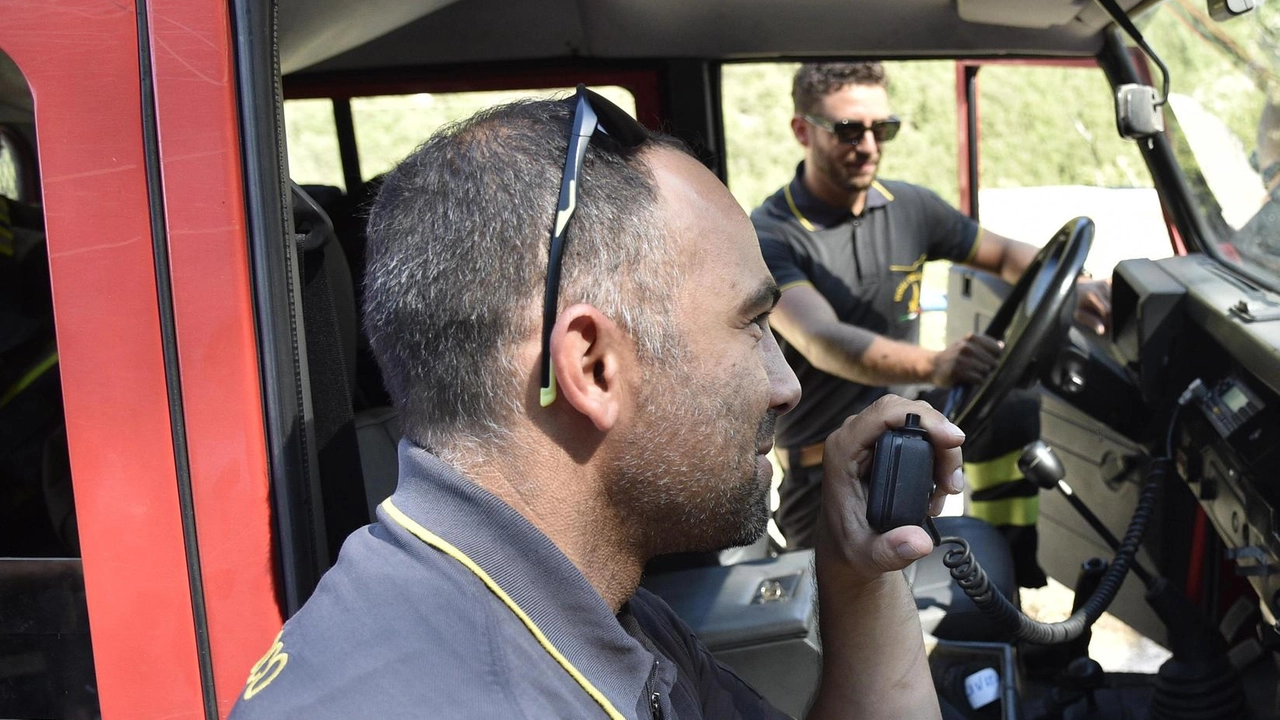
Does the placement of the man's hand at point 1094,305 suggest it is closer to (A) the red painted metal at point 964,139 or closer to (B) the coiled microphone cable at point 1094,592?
(B) the coiled microphone cable at point 1094,592

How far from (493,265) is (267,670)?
16.0 inches

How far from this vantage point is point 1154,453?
2549 millimetres

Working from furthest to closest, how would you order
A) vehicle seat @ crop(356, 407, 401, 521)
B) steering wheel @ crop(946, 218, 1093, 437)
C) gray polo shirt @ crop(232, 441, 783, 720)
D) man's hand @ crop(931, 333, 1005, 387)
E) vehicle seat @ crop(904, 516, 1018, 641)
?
man's hand @ crop(931, 333, 1005, 387), steering wheel @ crop(946, 218, 1093, 437), vehicle seat @ crop(904, 516, 1018, 641), vehicle seat @ crop(356, 407, 401, 521), gray polo shirt @ crop(232, 441, 783, 720)

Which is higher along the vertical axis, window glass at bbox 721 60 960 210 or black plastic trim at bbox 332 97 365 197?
window glass at bbox 721 60 960 210

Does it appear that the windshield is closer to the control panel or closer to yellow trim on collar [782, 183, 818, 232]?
the control panel

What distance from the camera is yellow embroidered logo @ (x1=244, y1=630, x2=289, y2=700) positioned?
93cm

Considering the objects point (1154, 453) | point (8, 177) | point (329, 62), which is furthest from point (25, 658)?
point (1154, 453)

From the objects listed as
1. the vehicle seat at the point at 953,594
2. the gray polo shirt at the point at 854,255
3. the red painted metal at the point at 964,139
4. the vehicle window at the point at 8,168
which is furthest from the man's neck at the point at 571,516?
the red painted metal at the point at 964,139

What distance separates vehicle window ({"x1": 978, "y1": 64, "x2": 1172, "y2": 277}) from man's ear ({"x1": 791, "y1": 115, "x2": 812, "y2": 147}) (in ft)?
2.65

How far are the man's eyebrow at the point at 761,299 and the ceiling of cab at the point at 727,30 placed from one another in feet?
4.16

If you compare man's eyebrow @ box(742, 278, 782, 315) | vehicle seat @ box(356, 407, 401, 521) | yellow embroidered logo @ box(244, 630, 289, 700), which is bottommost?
yellow embroidered logo @ box(244, 630, 289, 700)

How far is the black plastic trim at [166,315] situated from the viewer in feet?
3.92

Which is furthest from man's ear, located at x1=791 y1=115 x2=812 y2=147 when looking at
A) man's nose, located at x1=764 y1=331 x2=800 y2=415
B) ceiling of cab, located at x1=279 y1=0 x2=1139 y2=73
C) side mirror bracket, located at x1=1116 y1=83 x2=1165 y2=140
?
man's nose, located at x1=764 y1=331 x2=800 y2=415

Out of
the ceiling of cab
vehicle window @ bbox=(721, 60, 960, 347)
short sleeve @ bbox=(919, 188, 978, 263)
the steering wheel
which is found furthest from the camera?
vehicle window @ bbox=(721, 60, 960, 347)
